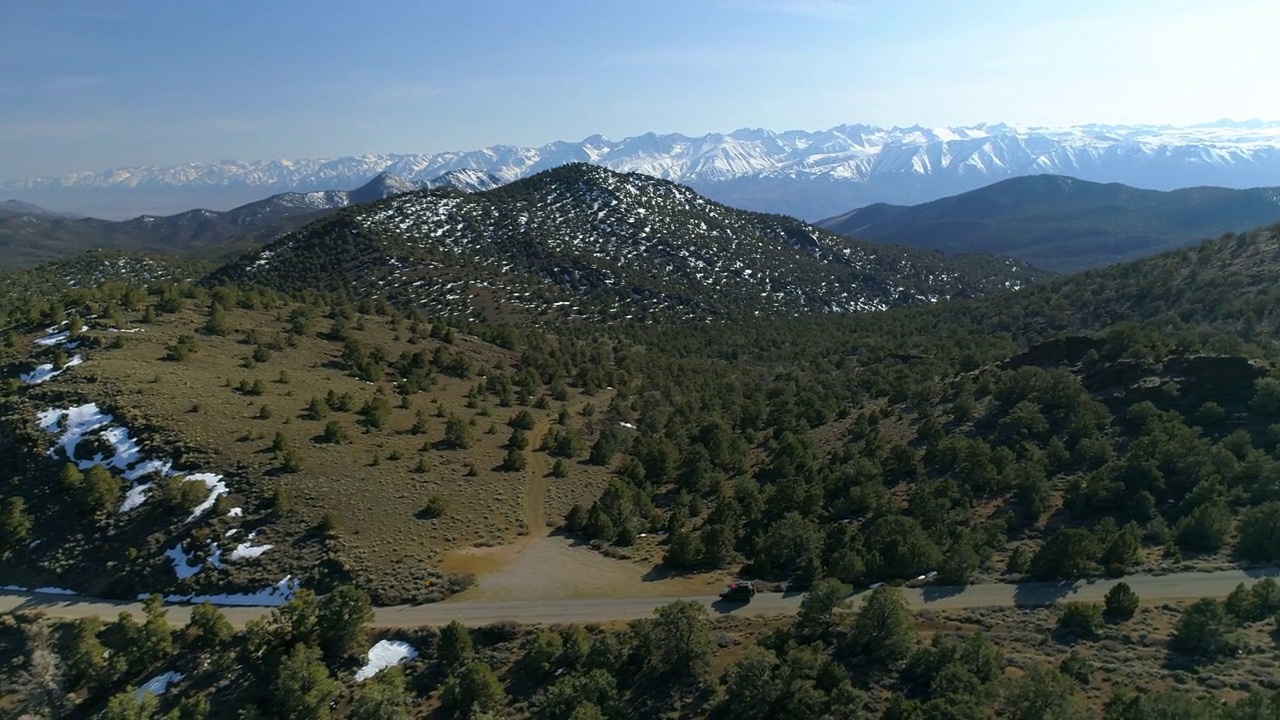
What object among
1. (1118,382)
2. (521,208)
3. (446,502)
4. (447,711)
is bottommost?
(447,711)

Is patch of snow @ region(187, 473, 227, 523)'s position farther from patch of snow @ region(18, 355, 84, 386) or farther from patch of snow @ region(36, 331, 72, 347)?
patch of snow @ region(36, 331, 72, 347)

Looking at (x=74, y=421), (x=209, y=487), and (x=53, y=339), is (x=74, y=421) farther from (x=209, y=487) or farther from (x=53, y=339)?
(x=53, y=339)

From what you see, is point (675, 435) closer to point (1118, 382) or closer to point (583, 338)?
point (1118, 382)

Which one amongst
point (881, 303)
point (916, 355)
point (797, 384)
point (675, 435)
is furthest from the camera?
point (881, 303)

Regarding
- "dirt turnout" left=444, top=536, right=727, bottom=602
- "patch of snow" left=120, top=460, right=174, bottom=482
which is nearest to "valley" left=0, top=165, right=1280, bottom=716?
"patch of snow" left=120, top=460, right=174, bottom=482

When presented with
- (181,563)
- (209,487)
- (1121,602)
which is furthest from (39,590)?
(1121,602)

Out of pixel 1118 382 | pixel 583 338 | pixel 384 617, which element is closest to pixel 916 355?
pixel 1118 382

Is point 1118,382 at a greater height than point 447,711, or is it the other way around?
point 1118,382
